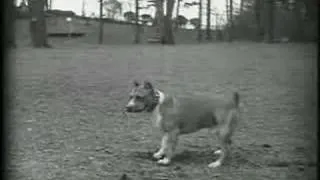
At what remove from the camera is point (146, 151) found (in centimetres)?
234

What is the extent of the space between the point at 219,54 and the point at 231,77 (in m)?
0.43

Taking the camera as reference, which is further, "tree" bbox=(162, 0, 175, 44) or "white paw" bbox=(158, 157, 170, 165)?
"white paw" bbox=(158, 157, 170, 165)

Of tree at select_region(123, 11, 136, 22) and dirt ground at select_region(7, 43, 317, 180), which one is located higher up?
tree at select_region(123, 11, 136, 22)

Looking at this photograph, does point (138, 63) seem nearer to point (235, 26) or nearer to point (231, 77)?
point (231, 77)

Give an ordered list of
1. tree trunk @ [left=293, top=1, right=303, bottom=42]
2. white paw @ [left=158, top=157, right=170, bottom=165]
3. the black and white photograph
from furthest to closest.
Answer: white paw @ [left=158, top=157, right=170, bottom=165], the black and white photograph, tree trunk @ [left=293, top=1, right=303, bottom=42]

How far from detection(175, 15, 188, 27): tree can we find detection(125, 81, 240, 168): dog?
16.4 inches

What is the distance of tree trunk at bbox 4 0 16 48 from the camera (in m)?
1.23

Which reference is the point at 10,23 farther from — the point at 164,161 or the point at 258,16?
the point at 164,161

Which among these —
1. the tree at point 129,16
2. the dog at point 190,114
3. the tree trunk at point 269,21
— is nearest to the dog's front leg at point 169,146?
the dog at point 190,114

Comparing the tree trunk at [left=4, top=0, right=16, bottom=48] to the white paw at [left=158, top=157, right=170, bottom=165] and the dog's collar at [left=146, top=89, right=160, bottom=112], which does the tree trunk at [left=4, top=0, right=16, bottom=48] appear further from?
the white paw at [left=158, top=157, right=170, bottom=165]

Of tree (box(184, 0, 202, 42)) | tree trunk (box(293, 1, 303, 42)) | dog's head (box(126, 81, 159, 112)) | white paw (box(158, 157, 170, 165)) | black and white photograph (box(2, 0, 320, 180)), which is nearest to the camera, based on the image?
tree trunk (box(293, 1, 303, 42))

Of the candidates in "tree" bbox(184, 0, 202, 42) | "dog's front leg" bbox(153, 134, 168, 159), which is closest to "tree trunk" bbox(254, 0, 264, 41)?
"tree" bbox(184, 0, 202, 42)

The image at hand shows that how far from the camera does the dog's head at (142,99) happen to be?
78.0 inches

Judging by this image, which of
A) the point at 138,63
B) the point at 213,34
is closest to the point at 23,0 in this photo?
the point at 213,34
